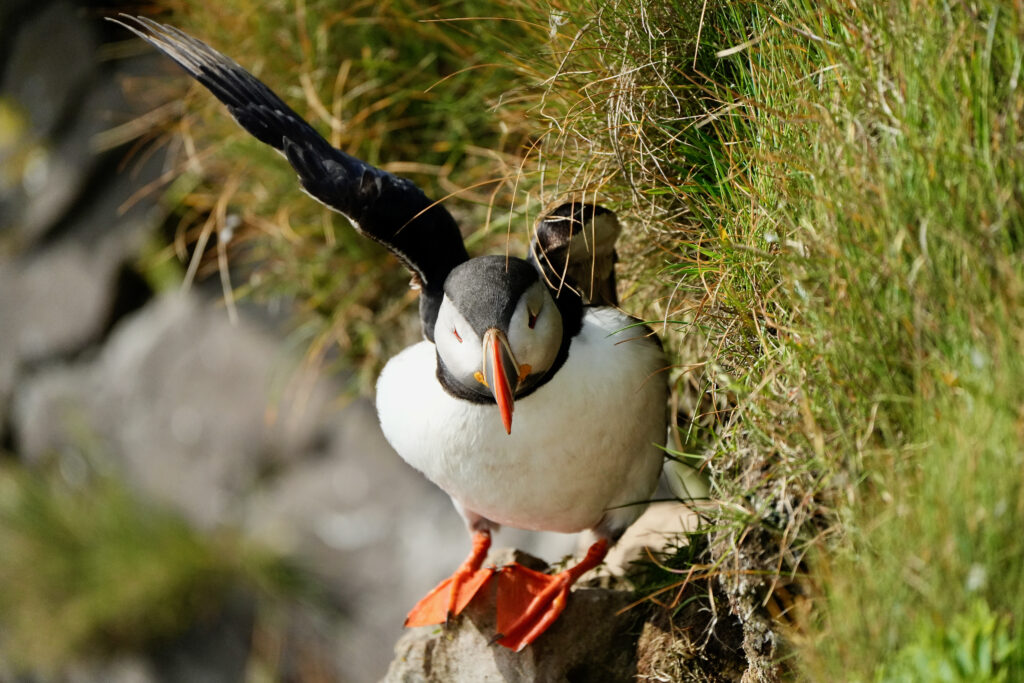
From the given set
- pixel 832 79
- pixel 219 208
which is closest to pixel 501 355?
pixel 832 79

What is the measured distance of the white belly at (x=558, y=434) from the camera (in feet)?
7.38

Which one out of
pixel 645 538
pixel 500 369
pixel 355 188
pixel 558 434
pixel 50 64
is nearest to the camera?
pixel 500 369

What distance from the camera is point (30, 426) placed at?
6.59 metres

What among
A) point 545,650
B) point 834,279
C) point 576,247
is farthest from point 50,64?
point 834,279

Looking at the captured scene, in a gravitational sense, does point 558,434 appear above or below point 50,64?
below

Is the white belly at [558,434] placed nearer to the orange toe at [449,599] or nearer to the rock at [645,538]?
the orange toe at [449,599]

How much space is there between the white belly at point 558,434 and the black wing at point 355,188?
247 mm

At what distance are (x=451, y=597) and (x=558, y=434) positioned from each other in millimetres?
623

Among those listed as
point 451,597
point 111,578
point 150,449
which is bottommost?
point 111,578

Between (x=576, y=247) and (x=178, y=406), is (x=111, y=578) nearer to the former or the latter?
(x=178, y=406)

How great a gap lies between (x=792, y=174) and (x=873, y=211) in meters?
0.27

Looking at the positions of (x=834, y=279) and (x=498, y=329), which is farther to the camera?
(x=498, y=329)

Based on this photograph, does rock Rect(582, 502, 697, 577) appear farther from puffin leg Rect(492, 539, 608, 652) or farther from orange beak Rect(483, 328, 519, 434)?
orange beak Rect(483, 328, 519, 434)

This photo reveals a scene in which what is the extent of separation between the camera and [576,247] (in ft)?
7.91
